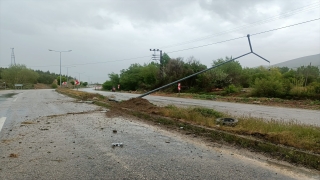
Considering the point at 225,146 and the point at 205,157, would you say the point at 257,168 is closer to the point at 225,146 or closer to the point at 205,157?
the point at 205,157

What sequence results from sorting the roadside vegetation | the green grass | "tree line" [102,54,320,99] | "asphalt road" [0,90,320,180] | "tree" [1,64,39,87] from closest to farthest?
1. "asphalt road" [0,90,320,180]
2. the roadside vegetation
3. the green grass
4. "tree line" [102,54,320,99]
5. "tree" [1,64,39,87]

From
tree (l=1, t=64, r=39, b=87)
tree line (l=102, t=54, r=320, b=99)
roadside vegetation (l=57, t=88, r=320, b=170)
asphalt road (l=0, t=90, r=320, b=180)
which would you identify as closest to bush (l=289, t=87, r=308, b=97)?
tree line (l=102, t=54, r=320, b=99)

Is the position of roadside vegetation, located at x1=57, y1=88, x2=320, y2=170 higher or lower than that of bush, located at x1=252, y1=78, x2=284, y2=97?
lower

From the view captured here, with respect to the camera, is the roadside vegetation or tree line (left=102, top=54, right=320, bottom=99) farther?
tree line (left=102, top=54, right=320, bottom=99)

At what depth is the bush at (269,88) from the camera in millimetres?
28875

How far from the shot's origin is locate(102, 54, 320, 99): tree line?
2875cm

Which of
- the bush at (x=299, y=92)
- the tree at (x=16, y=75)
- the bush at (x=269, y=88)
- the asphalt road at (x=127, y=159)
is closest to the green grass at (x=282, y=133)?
the asphalt road at (x=127, y=159)

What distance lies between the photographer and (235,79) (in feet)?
150

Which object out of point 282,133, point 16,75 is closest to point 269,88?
point 282,133

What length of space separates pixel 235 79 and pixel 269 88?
16108 mm

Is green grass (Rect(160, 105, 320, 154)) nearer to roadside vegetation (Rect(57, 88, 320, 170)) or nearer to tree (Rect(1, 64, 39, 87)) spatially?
Answer: roadside vegetation (Rect(57, 88, 320, 170))

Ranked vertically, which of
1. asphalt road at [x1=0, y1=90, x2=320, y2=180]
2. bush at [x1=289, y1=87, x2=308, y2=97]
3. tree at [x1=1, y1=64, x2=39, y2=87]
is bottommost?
asphalt road at [x1=0, y1=90, x2=320, y2=180]

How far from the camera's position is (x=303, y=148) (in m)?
5.76

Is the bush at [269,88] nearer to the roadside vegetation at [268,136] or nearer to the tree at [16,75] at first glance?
the roadside vegetation at [268,136]
